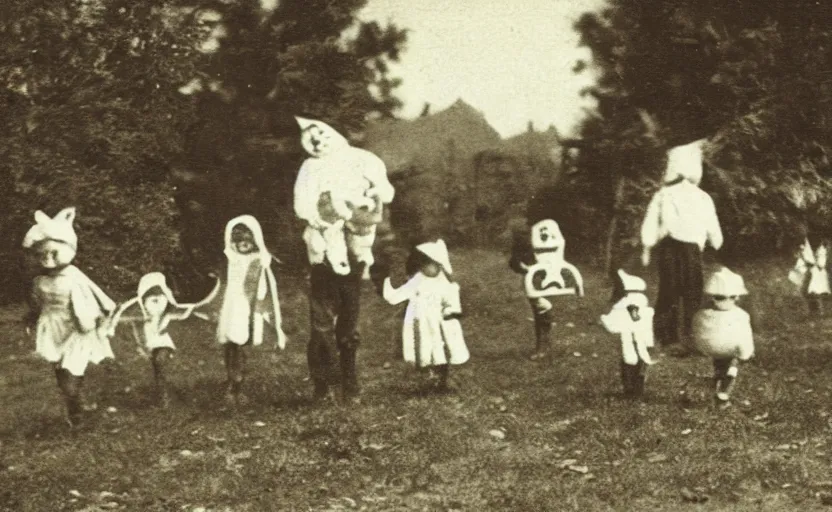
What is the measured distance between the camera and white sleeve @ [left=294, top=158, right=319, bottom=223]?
704 cm

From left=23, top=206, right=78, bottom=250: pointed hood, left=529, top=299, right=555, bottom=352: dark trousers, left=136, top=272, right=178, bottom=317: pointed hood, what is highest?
left=23, top=206, right=78, bottom=250: pointed hood

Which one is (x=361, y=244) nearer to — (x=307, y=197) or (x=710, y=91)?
(x=307, y=197)

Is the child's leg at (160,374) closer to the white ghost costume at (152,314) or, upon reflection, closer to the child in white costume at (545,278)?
the white ghost costume at (152,314)

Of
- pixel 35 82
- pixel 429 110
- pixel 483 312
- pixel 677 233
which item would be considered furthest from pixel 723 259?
pixel 35 82

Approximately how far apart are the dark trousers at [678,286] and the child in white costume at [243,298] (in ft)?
9.70

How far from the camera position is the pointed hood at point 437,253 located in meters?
7.46

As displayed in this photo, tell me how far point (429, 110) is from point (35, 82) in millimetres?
2764

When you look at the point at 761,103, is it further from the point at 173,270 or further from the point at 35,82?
the point at 35,82

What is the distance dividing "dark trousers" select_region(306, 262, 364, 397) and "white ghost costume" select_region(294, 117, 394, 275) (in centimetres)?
10

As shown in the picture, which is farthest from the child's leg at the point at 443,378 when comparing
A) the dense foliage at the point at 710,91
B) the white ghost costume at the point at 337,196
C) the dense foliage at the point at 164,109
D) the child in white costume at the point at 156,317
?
the dense foliage at the point at 710,91

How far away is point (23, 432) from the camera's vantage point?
6.64 m

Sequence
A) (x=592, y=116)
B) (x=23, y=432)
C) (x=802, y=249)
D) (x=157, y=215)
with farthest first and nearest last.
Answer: (x=802, y=249)
(x=592, y=116)
(x=157, y=215)
(x=23, y=432)

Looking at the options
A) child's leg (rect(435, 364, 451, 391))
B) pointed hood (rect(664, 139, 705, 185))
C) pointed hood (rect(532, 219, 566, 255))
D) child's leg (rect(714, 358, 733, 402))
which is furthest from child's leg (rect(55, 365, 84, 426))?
pointed hood (rect(664, 139, 705, 185))

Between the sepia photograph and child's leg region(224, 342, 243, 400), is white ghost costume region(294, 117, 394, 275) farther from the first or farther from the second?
child's leg region(224, 342, 243, 400)
